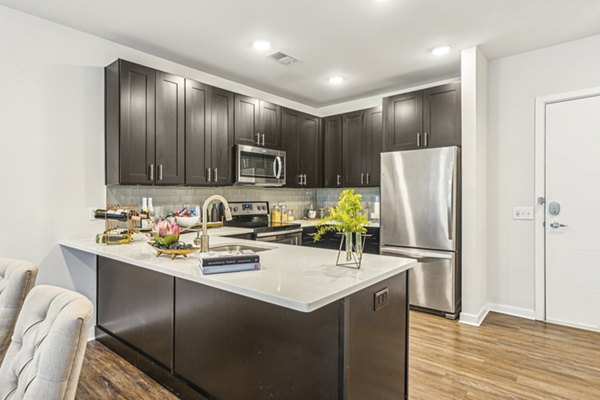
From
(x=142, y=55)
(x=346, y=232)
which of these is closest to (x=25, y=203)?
(x=142, y=55)

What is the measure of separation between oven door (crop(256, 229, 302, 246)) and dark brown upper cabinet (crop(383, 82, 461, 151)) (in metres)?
1.49

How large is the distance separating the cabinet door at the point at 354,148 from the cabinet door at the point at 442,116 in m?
0.99

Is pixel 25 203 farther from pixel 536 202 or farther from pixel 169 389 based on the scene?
pixel 536 202

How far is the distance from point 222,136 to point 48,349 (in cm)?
302

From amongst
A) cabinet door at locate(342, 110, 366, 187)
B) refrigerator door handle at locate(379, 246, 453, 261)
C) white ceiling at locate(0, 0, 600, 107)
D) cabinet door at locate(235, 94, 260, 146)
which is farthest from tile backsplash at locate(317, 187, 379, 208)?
cabinet door at locate(235, 94, 260, 146)

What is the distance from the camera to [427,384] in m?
2.22

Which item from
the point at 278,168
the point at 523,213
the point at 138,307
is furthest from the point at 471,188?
the point at 138,307

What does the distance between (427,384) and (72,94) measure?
3535 millimetres

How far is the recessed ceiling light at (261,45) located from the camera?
317 centimetres

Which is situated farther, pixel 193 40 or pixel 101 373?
pixel 193 40

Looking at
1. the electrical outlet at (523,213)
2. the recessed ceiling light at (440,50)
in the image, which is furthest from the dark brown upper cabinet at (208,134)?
the electrical outlet at (523,213)

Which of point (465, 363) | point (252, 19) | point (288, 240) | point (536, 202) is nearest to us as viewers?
point (465, 363)

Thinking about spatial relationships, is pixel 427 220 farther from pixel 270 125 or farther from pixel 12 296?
pixel 12 296

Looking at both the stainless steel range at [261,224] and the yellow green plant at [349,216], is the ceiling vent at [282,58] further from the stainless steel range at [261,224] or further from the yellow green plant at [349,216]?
the yellow green plant at [349,216]
